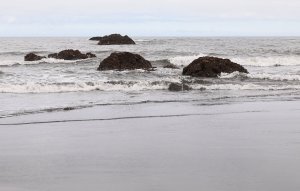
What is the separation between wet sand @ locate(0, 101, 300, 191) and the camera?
5.40 m

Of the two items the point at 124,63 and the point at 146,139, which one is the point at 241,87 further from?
the point at 146,139

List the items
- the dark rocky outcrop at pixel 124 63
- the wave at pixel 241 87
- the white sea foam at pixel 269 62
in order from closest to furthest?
the wave at pixel 241 87, the dark rocky outcrop at pixel 124 63, the white sea foam at pixel 269 62

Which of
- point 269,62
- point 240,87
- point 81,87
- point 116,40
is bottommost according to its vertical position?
point 269,62

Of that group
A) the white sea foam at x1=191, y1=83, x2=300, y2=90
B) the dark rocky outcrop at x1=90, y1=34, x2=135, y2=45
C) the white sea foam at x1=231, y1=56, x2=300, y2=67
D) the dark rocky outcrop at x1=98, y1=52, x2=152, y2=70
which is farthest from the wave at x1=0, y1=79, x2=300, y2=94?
the dark rocky outcrop at x1=90, y1=34, x2=135, y2=45

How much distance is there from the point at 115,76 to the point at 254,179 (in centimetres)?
1493

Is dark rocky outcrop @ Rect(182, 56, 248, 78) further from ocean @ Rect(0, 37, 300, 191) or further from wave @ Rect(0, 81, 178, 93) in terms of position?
ocean @ Rect(0, 37, 300, 191)

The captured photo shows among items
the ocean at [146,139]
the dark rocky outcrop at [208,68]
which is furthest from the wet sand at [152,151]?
the dark rocky outcrop at [208,68]

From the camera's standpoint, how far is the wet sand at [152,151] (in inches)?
213

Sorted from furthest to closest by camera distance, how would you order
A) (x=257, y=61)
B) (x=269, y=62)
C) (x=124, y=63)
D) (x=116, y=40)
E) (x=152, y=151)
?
(x=116, y=40) → (x=257, y=61) → (x=269, y=62) → (x=124, y=63) → (x=152, y=151)

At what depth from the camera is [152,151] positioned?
22.8ft

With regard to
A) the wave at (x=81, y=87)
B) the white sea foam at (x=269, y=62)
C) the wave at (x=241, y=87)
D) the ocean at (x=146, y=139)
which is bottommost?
the white sea foam at (x=269, y=62)

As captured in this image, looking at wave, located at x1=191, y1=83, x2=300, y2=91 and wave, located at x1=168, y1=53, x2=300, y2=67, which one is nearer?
wave, located at x1=191, y1=83, x2=300, y2=91

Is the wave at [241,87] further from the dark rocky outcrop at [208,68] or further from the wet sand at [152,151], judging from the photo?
the wet sand at [152,151]

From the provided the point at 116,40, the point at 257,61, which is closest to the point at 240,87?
the point at 257,61
